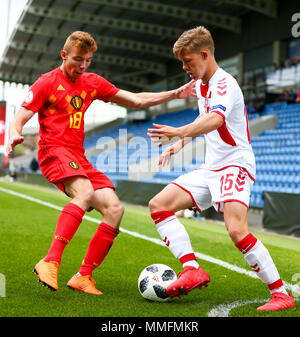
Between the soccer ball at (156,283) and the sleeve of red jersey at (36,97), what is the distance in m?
1.68

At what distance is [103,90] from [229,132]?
1.34 metres

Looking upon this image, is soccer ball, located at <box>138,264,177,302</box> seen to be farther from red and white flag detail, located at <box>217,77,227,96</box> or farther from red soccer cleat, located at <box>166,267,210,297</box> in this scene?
red and white flag detail, located at <box>217,77,227,96</box>

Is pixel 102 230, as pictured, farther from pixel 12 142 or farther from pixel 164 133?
pixel 164 133

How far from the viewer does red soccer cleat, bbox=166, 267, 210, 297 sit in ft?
11.6

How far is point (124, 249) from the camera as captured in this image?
253 inches

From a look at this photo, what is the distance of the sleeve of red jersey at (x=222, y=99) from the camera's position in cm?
329

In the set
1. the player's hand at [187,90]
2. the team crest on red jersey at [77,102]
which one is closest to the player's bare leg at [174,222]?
the player's hand at [187,90]

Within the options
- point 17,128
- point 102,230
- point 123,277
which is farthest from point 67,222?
point 123,277

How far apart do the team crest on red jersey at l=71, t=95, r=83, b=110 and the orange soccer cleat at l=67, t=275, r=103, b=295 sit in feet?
4.85

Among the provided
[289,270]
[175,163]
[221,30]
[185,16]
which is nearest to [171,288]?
[289,270]

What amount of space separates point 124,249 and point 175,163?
11.9 m

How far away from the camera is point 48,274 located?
11.4ft

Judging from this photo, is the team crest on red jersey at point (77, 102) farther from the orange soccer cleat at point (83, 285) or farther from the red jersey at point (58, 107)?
the orange soccer cleat at point (83, 285)
